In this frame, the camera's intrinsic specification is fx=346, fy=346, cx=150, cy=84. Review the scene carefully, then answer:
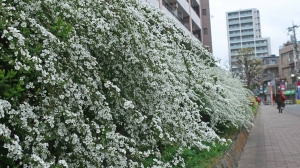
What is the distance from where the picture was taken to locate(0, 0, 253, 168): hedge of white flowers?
259cm

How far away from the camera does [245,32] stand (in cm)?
13025

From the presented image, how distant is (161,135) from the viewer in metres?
3.48

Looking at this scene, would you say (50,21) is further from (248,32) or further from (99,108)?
(248,32)

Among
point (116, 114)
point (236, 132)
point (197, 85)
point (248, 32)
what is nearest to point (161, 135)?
point (116, 114)

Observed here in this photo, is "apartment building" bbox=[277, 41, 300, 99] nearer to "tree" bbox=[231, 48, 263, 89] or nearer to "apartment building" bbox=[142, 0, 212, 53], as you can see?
"tree" bbox=[231, 48, 263, 89]

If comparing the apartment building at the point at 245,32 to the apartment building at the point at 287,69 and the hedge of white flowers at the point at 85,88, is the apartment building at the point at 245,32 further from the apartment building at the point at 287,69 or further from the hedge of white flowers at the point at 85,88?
the hedge of white flowers at the point at 85,88

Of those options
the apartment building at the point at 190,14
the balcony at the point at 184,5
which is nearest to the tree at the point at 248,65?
the apartment building at the point at 190,14

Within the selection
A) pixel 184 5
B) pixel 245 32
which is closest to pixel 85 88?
pixel 184 5

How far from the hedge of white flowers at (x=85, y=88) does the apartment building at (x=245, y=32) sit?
12700cm

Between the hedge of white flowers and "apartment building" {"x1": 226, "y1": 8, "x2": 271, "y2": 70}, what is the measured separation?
12700 centimetres

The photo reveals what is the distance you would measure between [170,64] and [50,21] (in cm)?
174

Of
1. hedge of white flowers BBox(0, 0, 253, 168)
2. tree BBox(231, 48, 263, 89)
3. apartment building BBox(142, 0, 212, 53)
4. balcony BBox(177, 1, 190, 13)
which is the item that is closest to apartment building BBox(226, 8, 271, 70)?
tree BBox(231, 48, 263, 89)

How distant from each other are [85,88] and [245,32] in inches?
5267

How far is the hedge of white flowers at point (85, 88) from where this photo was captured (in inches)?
102
